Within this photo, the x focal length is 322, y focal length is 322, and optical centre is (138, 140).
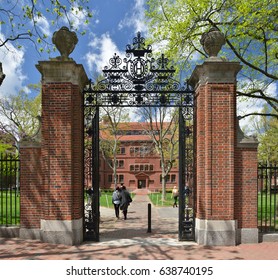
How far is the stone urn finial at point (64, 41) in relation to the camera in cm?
874

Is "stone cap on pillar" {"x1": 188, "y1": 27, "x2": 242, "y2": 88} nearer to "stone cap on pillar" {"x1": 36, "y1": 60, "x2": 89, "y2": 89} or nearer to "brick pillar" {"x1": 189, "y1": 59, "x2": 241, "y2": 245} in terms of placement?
"brick pillar" {"x1": 189, "y1": 59, "x2": 241, "y2": 245}

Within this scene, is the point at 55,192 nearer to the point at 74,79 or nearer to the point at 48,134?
the point at 48,134

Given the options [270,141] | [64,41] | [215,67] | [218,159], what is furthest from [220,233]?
[270,141]

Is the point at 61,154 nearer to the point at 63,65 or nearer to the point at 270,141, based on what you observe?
the point at 63,65

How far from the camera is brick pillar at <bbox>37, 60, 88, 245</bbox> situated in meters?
8.45

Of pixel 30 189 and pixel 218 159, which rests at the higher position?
pixel 218 159

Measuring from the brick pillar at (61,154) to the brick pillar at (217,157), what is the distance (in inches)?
132

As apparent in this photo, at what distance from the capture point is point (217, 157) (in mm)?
8547

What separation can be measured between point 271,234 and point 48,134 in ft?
21.9

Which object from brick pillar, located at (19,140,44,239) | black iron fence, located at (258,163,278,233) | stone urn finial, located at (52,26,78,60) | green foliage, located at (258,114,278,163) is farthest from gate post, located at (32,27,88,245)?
green foliage, located at (258,114,278,163)

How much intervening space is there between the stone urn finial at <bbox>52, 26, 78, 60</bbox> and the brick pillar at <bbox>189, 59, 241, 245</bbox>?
3.55 m

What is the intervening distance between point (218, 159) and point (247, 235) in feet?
7.20

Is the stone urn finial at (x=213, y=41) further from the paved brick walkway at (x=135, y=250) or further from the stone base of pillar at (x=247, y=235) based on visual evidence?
the paved brick walkway at (x=135, y=250)

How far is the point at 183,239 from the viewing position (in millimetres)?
9023
